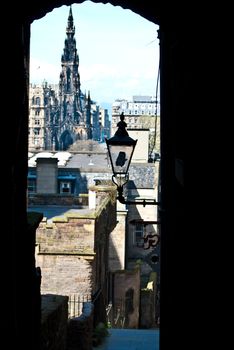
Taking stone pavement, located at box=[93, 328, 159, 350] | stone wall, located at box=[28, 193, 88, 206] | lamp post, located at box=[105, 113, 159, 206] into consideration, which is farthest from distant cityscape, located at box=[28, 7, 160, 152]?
lamp post, located at box=[105, 113, 159, 206]

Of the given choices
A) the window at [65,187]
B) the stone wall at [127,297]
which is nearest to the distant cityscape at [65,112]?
the window at [65,187]

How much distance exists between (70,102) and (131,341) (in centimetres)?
10486

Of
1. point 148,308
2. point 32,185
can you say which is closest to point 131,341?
point 148,308

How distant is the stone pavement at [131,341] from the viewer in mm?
14875

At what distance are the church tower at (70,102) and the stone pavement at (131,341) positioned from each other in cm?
9981

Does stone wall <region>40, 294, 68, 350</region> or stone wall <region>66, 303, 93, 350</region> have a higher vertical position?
stone wall <region>40, 294, 68, 350</region>

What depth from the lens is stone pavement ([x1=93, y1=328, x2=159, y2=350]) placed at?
14875 millimetres

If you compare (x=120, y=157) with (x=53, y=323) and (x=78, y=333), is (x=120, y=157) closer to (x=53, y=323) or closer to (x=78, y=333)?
(x=53, y=323)

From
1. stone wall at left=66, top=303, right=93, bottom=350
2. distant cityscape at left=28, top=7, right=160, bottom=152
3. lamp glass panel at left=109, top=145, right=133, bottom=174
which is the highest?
distant cityscape at left=28, top=7, right=160, bottom=152

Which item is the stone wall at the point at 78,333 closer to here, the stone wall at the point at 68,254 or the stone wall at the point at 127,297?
the stone wall at the point at 68,254

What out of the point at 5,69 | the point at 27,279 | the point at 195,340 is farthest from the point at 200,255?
the point at 27,279

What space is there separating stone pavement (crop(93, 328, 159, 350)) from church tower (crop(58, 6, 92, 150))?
99.8 m

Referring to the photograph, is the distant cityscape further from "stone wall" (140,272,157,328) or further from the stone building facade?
the stone building facade

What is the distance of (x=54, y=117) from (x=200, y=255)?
394 feet
